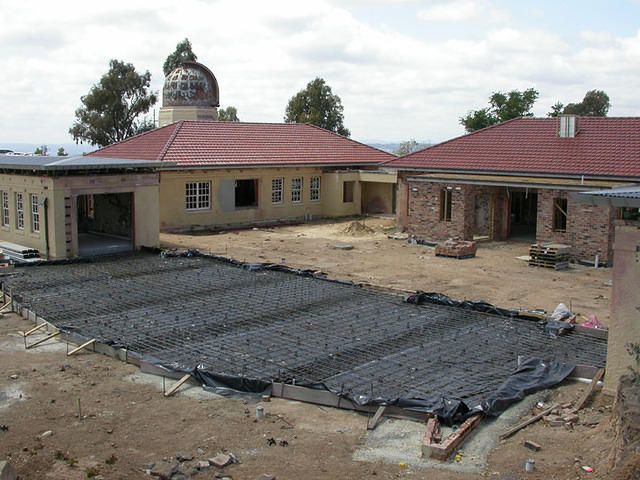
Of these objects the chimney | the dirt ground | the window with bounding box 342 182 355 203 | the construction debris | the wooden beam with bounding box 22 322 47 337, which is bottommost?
the dirt ground

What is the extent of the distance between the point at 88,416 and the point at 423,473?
15.9 feet

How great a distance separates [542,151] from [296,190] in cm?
1259

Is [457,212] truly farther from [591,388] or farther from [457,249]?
[591,388]

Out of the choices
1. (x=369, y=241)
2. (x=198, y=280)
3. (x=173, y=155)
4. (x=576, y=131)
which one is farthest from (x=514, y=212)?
(x=198, y=280)

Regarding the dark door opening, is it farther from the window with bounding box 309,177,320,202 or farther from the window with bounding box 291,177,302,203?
the window with bounding box 291,177,302,203

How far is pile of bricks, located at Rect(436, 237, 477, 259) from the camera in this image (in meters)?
23.7

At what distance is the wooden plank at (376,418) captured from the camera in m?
9.43

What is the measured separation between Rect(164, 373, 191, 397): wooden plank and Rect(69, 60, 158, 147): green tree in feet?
176

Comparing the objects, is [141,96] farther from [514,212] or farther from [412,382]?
[412,382]

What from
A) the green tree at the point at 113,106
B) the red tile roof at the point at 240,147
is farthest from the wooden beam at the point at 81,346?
the green tree at the point at 113,106

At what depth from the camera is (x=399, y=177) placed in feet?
97.1

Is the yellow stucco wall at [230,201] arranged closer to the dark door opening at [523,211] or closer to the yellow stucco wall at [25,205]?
the yellow stucco wall at [25,205]

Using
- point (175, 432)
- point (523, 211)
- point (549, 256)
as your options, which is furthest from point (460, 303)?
point (523, 211)

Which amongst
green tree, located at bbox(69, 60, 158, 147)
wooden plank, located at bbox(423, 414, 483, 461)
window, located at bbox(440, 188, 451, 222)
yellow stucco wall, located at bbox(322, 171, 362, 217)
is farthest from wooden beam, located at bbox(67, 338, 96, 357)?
green tree, located at bbox(69, 60, 158, 147)
